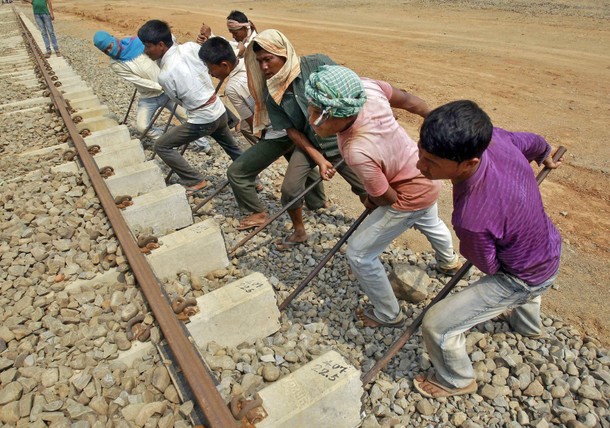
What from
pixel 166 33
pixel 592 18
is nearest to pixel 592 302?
pixel 166 33

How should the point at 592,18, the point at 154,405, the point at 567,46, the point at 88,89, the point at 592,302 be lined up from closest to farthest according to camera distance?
the point at 154,405
the point at 592,302
the point at 88,89
the point at 567,46
the point at 592,18

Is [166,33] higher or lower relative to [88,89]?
higher

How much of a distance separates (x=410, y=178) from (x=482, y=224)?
78 centimetres

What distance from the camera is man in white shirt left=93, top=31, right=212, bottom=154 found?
19.4ft

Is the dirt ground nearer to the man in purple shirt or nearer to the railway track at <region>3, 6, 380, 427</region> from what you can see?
the man in purple shirt

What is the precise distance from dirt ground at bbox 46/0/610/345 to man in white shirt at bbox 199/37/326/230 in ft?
3.59

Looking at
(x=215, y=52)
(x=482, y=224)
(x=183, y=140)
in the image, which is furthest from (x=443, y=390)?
(x=183, y=140)

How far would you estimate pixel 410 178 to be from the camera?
111 inches

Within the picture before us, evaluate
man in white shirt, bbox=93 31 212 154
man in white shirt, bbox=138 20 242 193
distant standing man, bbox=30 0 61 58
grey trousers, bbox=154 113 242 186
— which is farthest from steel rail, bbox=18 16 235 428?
distant standing man, bbox=30 0 61 58

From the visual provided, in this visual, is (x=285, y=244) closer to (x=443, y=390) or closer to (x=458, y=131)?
(x=443, y=390)

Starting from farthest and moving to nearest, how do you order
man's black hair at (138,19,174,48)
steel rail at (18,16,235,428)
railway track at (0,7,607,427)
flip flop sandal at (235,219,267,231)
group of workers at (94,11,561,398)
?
1. man's black hair at (138,19,174,48)
2. flip flop sandal at (235,219,267,231)
3. railway track at (0,7,607,427)
4. steel rail at (18,16,235,428)
5. group of workers at (94,11,561,398)

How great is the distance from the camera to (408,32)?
15.9 m

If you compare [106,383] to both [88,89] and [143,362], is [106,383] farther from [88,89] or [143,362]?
[88,89]

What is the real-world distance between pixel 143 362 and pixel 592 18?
18.7 meters
